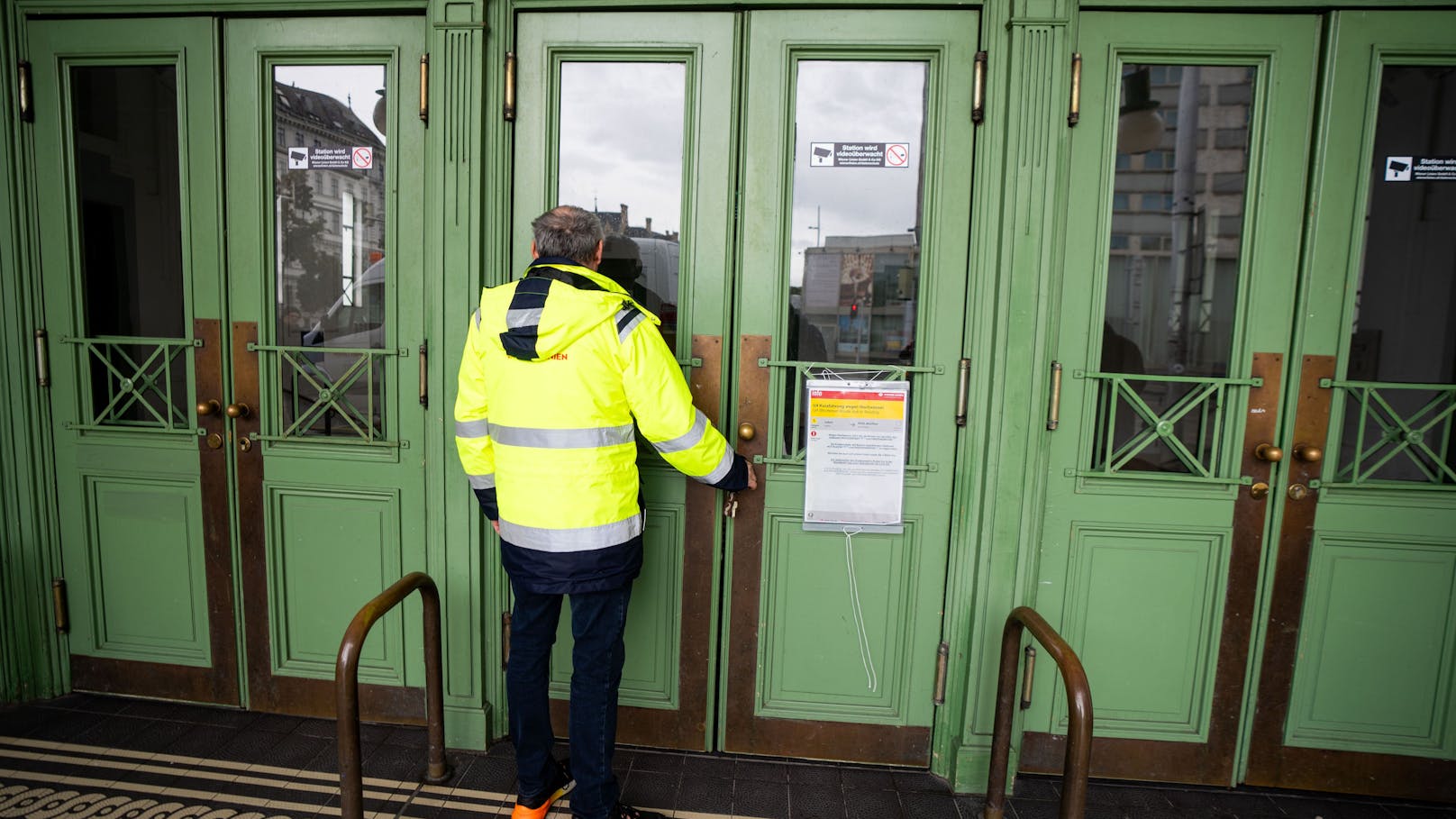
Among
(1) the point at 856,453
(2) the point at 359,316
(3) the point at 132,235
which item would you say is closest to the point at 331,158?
(2) the point at 359,316

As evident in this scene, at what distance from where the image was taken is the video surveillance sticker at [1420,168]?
97.0 inches

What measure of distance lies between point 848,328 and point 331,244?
2035 millimetres

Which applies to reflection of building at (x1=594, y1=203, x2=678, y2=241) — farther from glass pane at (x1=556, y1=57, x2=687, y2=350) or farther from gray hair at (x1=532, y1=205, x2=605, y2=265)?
gray hair at (x1=532, y1=205, x2=605, y2=265)

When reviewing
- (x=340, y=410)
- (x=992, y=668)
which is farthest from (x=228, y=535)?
(x=992, y=668)

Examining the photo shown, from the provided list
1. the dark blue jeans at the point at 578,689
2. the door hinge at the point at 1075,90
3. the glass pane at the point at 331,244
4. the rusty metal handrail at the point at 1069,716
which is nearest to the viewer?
the rusty metal handrail at the point at 1069,716

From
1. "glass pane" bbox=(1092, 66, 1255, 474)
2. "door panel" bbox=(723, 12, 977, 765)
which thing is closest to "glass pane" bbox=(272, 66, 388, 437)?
"door panel" bbox=(723, 12, 977, 765)

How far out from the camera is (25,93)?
110 inches

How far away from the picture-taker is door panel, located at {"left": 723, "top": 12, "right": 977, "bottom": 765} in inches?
100

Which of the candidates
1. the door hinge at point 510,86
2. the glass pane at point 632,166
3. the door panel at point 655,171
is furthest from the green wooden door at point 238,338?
the glass pane at point 632,166

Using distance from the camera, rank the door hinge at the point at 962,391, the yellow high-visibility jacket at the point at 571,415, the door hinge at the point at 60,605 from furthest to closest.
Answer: the door hinge at the point at 60,605
the door hinge at the point at 962,391
the yellow high-visibility jacket at the point at 571,415

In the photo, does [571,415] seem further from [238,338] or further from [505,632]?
[238,338]

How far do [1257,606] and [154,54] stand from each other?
4.66m

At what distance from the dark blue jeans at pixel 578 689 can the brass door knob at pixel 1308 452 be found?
2.38m

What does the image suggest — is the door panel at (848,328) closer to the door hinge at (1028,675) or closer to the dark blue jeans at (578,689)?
the door hinge at (1028,675)
